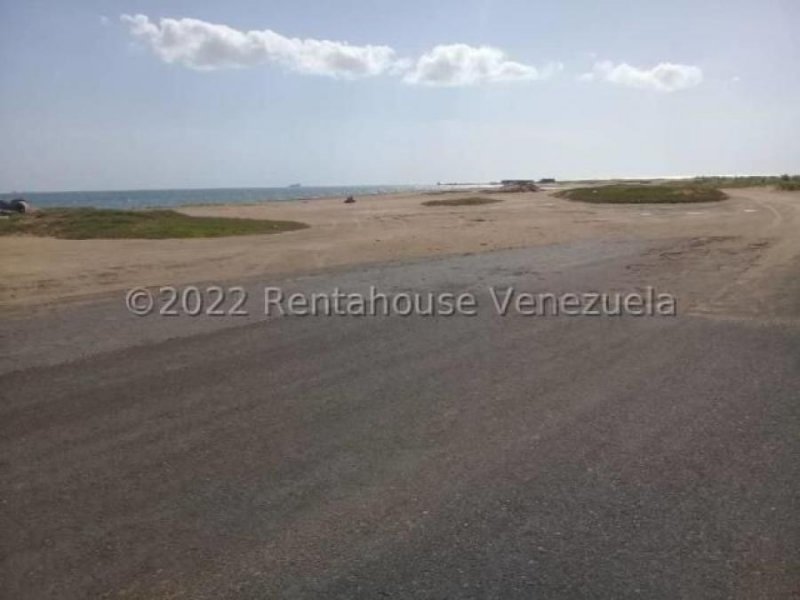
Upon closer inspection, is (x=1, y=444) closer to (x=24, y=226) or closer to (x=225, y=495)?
(x=225, y=495)

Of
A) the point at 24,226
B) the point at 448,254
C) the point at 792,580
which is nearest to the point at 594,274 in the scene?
the point at 448,254

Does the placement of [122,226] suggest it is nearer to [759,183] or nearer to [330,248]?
→ [330,248]

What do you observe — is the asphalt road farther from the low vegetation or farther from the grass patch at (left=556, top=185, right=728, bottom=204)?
the low vegetation

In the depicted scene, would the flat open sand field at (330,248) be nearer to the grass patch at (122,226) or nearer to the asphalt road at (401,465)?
the grass patch at (122,226)

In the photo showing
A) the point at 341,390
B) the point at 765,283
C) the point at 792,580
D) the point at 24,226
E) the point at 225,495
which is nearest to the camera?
the point at 792,580

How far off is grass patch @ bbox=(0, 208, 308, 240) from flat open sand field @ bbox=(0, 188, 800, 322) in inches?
71.2

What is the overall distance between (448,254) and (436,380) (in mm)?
13891

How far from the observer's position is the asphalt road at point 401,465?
420 centimetres

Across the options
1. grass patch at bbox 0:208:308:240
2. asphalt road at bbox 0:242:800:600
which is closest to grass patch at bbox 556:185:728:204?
grass patch at bbox 0:208:308:240

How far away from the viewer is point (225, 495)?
5.16 m

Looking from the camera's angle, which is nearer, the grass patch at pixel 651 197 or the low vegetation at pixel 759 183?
the grass patch at pixel 651 197

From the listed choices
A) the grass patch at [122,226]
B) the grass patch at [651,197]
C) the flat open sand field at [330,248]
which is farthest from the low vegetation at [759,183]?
the grass patch at [122,226]

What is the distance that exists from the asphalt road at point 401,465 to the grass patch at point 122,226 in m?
18.9

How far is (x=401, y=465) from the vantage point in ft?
18.6
